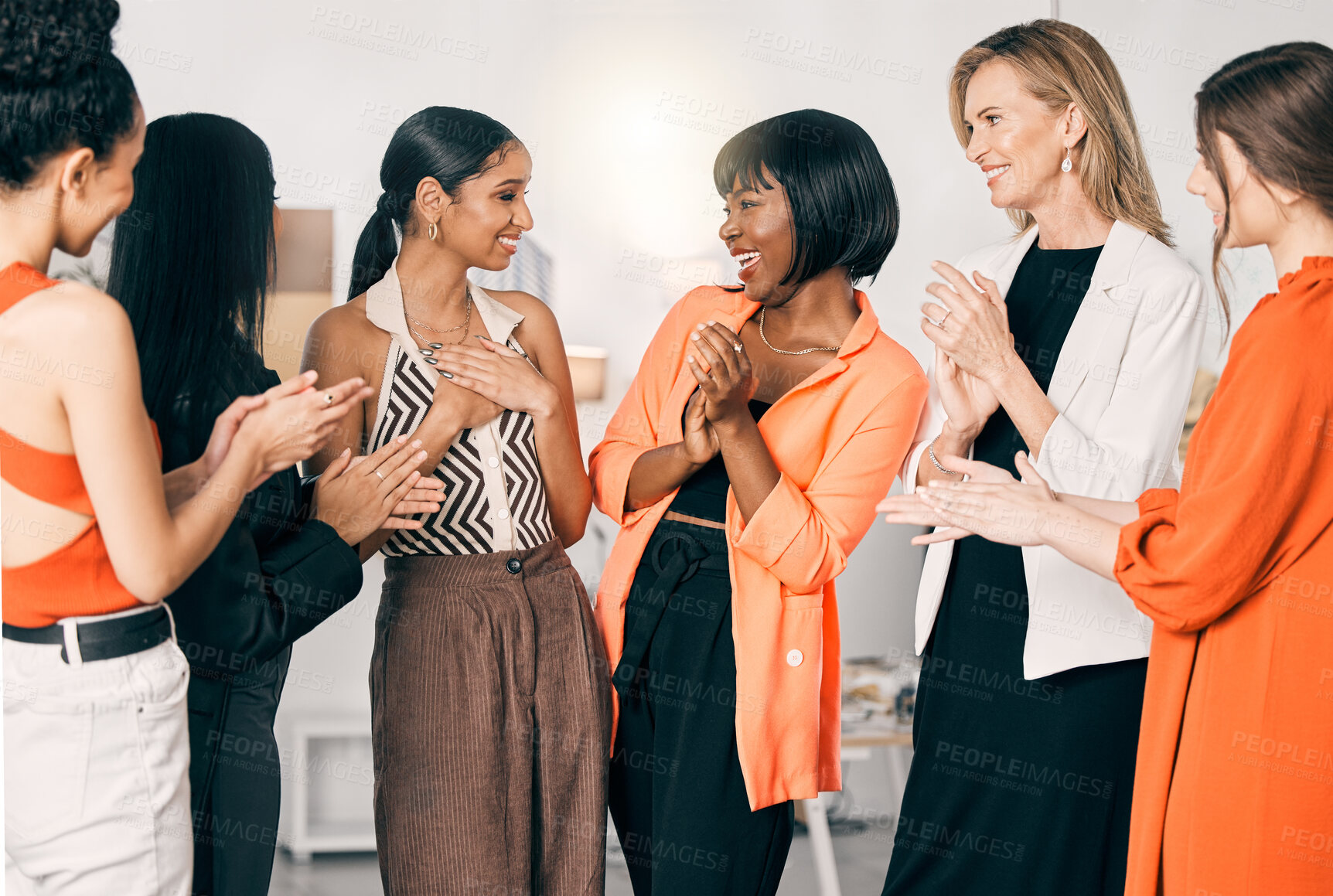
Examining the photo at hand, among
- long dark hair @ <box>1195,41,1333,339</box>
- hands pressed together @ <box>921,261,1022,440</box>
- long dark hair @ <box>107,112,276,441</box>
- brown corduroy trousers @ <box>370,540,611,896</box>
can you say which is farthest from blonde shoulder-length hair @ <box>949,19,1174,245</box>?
long dark hair @ <box>107,112,276,441</box>

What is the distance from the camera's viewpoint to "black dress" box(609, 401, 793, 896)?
178 cm

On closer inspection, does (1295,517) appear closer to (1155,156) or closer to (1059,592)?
(1059,592)

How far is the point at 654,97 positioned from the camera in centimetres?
279

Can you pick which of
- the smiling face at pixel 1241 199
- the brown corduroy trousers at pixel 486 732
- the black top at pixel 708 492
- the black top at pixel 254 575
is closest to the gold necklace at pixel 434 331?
the black top at pixel 254 575

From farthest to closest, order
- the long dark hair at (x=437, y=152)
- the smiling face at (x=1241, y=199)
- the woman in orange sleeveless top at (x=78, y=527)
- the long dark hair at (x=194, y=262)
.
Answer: the long dark hair at (x=437, y=152) < the long dark hair at (x=194, y=262) < the smiling face at (x=1241, y=199) < the woman in orange sleeveless top at (x=78, y=527)

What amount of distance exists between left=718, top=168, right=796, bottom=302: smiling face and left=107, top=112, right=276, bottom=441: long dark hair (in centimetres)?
81

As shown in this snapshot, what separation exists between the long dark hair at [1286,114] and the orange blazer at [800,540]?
671mm

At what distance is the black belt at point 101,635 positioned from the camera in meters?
1.27

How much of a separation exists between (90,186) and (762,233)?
42.7 inches

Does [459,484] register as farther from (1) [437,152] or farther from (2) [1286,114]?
(2) [1286,114]

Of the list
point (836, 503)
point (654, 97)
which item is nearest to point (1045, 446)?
point (836, 503)

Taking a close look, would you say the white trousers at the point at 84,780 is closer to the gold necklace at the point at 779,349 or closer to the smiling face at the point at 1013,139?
the gold necklace at the point at 779,349

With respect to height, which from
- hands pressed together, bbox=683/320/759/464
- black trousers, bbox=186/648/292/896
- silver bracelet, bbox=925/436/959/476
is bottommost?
black trousers, bbox=186/648/292/896

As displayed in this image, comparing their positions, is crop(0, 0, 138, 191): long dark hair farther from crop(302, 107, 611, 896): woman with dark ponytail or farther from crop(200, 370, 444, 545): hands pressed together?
crop(302, 107, 611, 896): woman with dark ponytail
